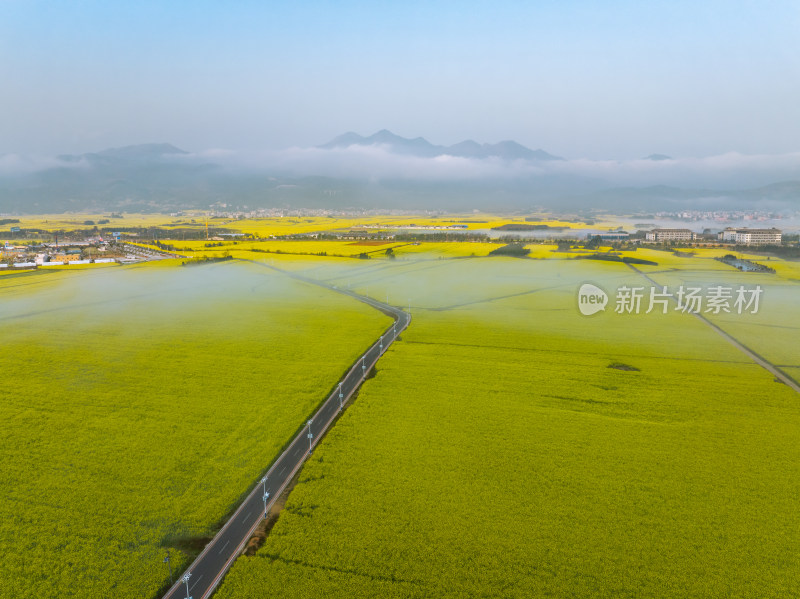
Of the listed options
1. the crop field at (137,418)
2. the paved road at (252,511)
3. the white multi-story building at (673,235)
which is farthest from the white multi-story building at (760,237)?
the paved road at (252,511)

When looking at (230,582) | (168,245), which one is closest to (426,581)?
(230,582)

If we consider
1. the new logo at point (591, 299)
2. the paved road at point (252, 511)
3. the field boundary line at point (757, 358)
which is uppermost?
the new logo at point (591, 299)

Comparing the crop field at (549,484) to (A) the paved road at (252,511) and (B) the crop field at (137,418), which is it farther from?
(B) the crop field at (137,418)

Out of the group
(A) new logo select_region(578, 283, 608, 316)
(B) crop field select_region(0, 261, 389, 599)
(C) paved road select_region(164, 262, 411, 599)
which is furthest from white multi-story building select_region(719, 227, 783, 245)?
(C) paved road select_region(164, 262, 411, 599)

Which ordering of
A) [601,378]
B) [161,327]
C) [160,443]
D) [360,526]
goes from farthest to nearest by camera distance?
[161,327], [601,378], [160,443], [360,526]

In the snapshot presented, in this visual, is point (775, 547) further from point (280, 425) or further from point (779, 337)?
point (779, 337)

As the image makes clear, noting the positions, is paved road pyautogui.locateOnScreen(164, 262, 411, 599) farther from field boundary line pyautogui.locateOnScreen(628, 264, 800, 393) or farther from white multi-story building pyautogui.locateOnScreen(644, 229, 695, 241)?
white multi-story building pyautogui.locateOnScreen(644, 229, 695, 241)
